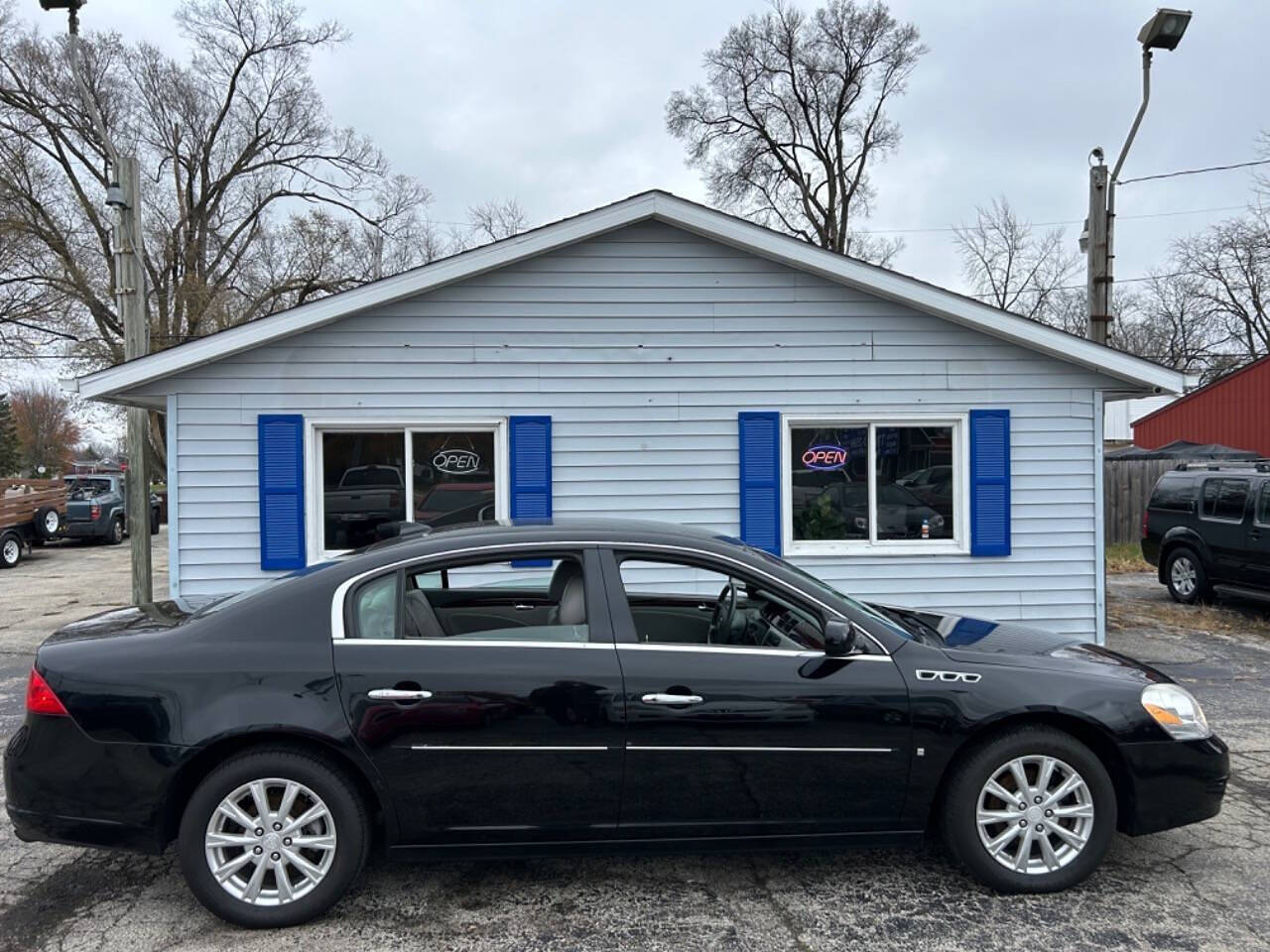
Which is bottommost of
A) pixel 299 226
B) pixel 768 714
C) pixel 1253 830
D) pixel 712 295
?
pixel 1253 830

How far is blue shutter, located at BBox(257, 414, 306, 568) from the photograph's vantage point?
24.7 feet

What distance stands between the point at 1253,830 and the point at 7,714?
7.70m

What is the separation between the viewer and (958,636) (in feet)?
12.8

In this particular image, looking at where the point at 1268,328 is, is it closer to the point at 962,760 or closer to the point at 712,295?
the point at 712,295

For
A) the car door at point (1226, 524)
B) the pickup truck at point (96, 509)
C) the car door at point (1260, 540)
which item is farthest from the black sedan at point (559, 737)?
the pickup truck at point (96, 509)

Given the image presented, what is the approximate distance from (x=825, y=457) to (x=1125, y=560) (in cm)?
1062

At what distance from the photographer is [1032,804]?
11.4 feet

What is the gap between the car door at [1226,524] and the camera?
33.0ft

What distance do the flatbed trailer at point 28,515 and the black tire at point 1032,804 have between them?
62.8 feet

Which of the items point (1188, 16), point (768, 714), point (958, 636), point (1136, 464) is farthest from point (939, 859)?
point (1136, 464)

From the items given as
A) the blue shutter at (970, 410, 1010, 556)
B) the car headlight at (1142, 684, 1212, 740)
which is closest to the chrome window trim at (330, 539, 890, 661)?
the car headlight at (1142, 684, 1212, 740)

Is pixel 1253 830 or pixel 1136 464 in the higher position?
pixel 1136 464

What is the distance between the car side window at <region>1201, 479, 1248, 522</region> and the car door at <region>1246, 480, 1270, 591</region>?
198mm

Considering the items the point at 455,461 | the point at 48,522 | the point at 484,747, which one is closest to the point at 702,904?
the point at 484,747
